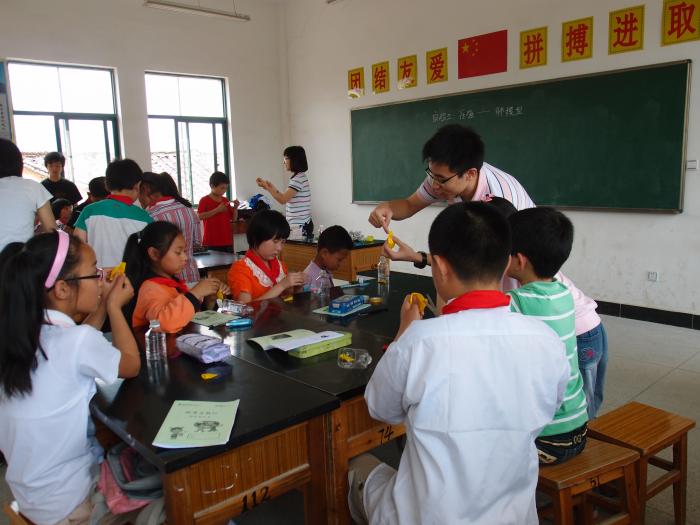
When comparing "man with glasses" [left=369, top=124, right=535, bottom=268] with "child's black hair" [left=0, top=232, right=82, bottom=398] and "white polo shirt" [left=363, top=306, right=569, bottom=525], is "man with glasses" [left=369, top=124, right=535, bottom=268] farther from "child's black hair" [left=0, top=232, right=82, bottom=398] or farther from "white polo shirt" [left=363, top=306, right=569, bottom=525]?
"child's black hair" [left=0, top=232, right=82, bottom=398]

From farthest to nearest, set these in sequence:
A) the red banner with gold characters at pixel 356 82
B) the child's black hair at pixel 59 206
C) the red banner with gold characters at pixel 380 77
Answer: the red banner with gold characters at pixel 356 82 < the red banner with gold characters at pixel 380 77 < the child's black hair at pixel 59 206

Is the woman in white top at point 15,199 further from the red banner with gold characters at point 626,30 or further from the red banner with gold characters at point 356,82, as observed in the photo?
the red banner with gold characters at point 356,82

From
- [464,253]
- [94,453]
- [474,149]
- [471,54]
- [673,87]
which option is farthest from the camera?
[471,54]

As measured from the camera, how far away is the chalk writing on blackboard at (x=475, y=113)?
16.6ft

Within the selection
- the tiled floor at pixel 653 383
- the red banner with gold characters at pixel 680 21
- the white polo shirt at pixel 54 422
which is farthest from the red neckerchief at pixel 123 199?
the red banner with gold characters at pixel 680 21

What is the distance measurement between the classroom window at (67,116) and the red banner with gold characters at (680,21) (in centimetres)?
583

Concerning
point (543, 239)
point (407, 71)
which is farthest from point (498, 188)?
point (407, 71)

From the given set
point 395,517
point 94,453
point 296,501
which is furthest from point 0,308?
point 296,501

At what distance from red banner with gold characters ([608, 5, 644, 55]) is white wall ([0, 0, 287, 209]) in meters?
4.72

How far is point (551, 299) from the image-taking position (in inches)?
58.2

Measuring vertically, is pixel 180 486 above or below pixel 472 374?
below

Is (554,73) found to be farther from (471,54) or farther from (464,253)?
(464,253)

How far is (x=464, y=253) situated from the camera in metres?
1.20

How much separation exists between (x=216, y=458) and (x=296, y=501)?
101 centimetres
